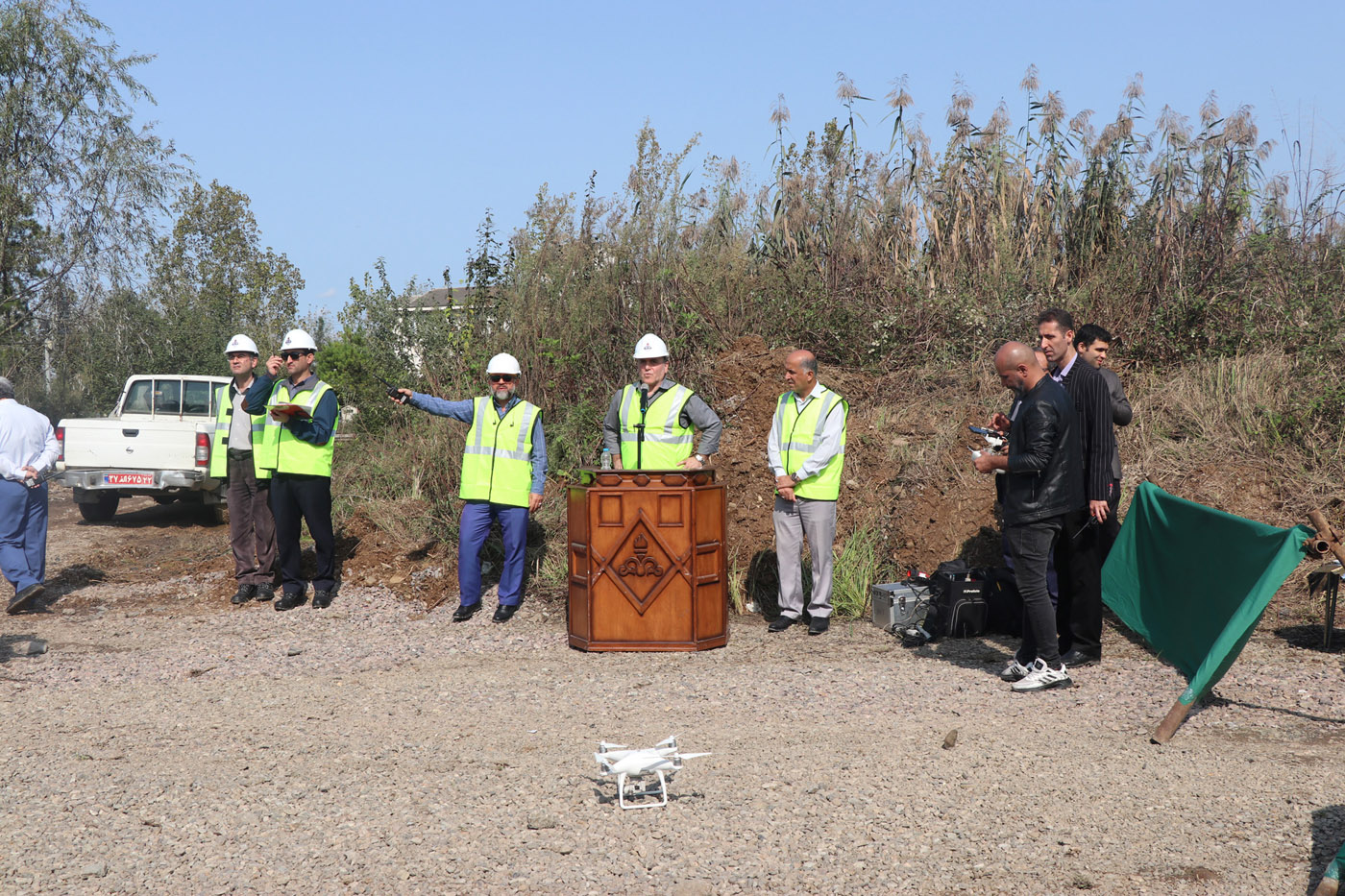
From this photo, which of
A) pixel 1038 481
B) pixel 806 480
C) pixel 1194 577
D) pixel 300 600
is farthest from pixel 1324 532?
pixel 300 600

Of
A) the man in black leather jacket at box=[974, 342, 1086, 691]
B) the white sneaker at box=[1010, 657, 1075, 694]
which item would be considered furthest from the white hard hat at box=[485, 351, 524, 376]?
the white sneaker at box=[1010, 657, 1075, 694]

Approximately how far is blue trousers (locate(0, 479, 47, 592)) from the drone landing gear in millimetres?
6180

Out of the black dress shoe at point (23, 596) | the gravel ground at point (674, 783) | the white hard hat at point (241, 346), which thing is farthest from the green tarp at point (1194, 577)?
the black dress shoe at point (23, 596)

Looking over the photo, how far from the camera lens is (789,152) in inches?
479

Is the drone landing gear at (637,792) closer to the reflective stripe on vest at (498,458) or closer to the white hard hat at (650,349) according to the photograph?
the white hard hat at (650,349)

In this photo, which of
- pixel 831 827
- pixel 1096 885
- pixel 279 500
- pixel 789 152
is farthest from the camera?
pixel 789 152

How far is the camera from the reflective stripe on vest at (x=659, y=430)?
7074 mm

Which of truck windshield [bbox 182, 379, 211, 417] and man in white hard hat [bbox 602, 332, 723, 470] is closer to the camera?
man in white hard hat [bbox 602, 332, 723, 470]

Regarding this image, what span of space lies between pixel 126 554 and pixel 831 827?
917 centimetres

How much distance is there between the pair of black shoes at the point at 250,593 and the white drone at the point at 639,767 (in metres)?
5.02

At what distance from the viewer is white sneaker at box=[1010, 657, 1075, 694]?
5461 mm

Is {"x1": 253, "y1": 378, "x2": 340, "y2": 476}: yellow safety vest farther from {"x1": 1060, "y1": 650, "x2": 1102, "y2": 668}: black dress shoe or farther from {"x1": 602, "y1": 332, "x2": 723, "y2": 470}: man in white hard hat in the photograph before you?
{"x1": 1060, "y1": 650, "x2": 1102, "y2": 668}: black dress shoe

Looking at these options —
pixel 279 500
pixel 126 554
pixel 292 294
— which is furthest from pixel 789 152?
pixel 292 294

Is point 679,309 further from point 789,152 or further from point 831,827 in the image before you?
point 831,827
